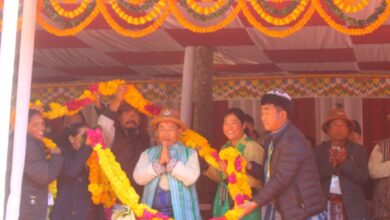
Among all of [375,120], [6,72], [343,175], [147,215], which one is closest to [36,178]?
[147,215]

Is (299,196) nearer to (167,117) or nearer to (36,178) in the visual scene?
(167,117)

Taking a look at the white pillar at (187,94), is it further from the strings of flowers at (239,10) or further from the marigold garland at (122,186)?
the marigold garland at (122,186)

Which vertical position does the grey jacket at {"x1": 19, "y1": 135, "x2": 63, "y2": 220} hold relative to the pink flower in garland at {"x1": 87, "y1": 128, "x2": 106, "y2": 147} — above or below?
below

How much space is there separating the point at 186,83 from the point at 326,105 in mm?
3573

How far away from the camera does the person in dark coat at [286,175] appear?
421 centimetres

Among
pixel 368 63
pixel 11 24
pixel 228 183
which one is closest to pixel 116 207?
pixel 228 183

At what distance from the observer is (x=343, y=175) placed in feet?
17.5

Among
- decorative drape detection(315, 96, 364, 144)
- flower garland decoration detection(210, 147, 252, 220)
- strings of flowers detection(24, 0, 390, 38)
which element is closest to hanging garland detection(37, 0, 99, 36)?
strings of flowers detection(24, 0, 390, 38)

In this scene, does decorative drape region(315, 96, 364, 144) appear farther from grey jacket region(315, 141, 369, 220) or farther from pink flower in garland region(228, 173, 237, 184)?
pink flower in garland region(228, 173, 237, 184)

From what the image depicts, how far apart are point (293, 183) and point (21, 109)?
73.7 inches

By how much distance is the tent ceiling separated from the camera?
260 inches

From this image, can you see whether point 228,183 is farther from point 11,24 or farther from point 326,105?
point 326,105

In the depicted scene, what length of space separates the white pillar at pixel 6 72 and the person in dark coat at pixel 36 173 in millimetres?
1029

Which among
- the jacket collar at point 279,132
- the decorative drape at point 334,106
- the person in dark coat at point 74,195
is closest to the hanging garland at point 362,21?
the jacket collar at point 279,132
